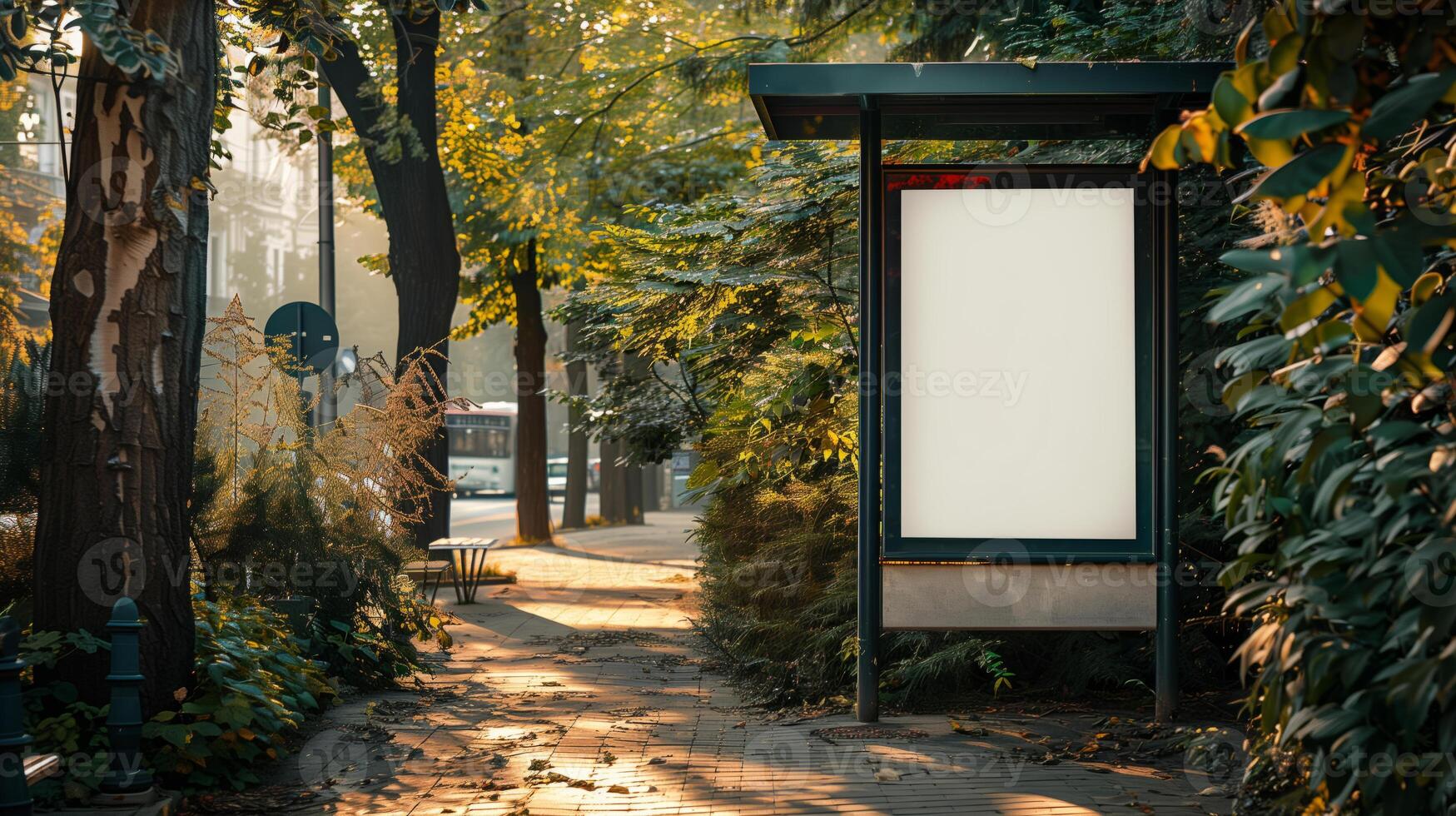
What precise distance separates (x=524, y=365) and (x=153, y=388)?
16877 mm

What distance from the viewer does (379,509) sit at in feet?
31.0

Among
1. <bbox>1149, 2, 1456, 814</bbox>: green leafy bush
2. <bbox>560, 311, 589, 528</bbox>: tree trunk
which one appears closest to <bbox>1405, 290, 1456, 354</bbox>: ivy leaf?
<bbox>1149, 2, 1456, 814</bbox>: green leafy bush

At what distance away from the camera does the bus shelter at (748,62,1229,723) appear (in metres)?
6.88

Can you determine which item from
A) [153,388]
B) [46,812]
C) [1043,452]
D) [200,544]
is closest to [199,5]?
[153,388]

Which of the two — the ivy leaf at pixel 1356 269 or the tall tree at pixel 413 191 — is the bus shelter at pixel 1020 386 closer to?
the ivy leaf at pixel 1356 269

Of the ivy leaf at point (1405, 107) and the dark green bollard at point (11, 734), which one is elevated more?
the ivy leaf at point (1405, 107)

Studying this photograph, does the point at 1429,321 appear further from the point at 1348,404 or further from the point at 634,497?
the point at 634,497

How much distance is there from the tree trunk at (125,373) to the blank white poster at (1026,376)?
356cm

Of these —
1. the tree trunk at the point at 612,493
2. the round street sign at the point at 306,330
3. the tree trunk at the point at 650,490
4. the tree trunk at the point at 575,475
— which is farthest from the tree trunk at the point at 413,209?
the tree trunk at the point at 650,490

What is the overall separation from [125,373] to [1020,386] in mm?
4315

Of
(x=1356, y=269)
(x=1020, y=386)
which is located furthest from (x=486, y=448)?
(x=1356, y=269)

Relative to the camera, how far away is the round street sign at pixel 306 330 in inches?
476

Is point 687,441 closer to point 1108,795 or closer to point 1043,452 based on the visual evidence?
point 1043,452

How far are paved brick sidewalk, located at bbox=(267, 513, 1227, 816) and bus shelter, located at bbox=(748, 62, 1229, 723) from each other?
77 cm
